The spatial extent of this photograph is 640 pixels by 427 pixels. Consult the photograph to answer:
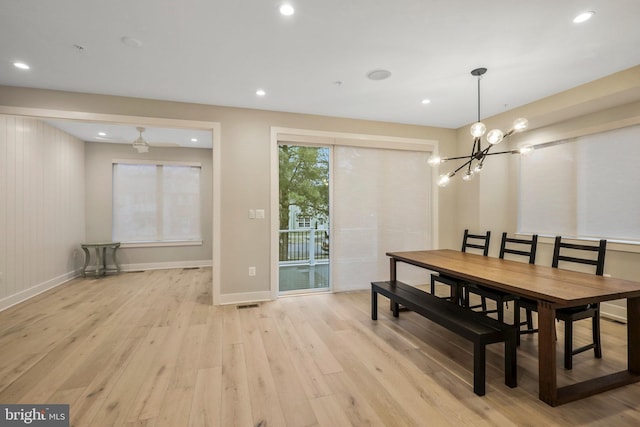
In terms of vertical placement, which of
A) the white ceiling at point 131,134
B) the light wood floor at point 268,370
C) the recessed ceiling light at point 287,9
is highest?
the recessed ceiling light at point 287,9

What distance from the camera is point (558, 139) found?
3.82 m

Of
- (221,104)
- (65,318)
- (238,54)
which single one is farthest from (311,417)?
(221,104)

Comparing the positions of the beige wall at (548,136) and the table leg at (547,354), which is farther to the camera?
the beige wall at (548,136)

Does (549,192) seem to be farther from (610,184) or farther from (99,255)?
(99,255)

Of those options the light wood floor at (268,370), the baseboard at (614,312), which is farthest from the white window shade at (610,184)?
the light wood floor at (268,370)

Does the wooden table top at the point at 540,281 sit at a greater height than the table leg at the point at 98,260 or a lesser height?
greater

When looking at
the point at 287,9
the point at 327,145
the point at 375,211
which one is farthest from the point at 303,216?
the point at 287,9

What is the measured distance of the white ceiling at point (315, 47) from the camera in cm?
199

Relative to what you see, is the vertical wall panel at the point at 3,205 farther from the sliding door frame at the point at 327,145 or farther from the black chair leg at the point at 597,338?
the black chair leg at the point at 597,338

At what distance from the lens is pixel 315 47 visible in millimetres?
2459

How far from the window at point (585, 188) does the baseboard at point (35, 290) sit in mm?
7134

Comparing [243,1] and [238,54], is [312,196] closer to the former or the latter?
[238,54]

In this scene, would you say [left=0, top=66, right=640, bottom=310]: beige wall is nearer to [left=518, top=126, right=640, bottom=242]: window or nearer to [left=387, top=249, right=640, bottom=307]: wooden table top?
[left=518, top=126, right=640, bottom=242]: window

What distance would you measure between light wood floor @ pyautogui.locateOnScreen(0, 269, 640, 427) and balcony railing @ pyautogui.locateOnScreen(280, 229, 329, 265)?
237 centimetres
